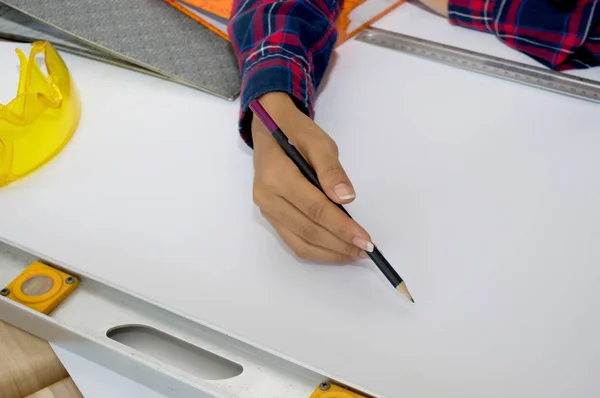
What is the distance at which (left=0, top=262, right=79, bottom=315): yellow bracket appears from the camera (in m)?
0.75

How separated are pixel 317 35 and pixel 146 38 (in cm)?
29

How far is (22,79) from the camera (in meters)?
0.96

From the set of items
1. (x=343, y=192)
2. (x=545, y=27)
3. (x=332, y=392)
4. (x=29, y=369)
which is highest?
(x=545, y=27)

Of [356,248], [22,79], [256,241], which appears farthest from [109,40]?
[356,248]

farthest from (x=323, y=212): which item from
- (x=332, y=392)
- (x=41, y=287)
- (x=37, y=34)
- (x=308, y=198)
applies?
(x=37, y=34)

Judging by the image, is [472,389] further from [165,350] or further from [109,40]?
[109,40]

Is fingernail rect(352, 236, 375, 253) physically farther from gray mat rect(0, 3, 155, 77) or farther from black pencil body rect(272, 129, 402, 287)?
gray mat rect(0, 3, 155, 77)

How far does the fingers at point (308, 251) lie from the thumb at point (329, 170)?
0.07 metres

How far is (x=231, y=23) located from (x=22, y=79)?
0.33 metres

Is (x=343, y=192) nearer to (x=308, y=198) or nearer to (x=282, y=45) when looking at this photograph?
(x=308, y=198)

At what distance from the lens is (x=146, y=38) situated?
1106 mm

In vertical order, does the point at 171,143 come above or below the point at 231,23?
below

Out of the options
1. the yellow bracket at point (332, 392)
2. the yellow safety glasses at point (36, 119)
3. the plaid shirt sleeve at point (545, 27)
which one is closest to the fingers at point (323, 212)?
the yellow bracket at point (332, 392)

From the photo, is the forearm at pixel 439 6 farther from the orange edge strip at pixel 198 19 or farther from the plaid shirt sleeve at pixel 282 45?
the orange edge strip at pixel 198 19
